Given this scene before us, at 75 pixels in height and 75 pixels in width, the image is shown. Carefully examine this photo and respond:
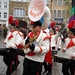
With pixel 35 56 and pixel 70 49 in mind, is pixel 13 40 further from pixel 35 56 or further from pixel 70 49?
pixel 35 56

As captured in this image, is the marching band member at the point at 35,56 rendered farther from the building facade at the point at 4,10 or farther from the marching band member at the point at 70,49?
the building facade at the point at 4,10

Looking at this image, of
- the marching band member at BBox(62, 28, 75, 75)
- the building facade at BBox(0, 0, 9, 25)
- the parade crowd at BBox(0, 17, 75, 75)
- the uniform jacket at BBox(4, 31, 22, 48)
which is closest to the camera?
the parade crowd at BBox(0, 17, 75, 75)

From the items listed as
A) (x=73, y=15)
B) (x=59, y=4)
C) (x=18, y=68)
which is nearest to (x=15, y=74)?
(x=18, y=68)

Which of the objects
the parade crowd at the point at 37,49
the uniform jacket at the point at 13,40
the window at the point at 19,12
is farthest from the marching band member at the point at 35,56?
the window at the point at 19,12

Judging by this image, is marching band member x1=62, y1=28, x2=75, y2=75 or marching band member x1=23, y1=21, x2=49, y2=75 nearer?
marching band member x1=23, y1=21, x2=49, y2=75

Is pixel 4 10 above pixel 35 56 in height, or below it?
above

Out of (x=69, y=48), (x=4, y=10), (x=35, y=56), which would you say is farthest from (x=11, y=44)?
(x=4, y=10)

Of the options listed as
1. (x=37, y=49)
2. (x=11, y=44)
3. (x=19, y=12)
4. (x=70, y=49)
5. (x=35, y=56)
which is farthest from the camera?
(x=19, y=12)

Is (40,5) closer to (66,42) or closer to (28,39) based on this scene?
(28,39)

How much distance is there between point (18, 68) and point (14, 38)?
A: 2050mm

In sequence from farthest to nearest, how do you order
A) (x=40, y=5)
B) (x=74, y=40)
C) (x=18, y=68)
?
(x=18, y=68)
(x=74, y=40)
(x=40, y=5)

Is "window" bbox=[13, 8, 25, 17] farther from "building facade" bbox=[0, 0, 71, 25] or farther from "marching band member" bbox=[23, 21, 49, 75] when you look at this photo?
"marching band member" bbox=[23, 21, 49, 75]

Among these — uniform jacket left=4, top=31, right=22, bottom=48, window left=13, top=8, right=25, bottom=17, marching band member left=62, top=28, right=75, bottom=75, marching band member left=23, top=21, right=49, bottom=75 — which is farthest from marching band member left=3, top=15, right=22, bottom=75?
window left=13, top=8, right=25, bottom=17

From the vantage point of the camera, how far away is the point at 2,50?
7977mm
